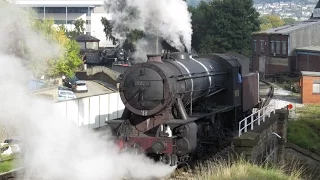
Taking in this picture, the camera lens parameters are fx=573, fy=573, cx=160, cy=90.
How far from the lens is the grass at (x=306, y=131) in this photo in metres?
26.8

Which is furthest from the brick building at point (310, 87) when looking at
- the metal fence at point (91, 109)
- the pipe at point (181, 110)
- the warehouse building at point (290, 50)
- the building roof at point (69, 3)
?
the building roof at point (69, 3)

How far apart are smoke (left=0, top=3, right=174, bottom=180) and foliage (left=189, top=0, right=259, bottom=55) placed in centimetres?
5235

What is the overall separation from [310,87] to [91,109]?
51.9 ft

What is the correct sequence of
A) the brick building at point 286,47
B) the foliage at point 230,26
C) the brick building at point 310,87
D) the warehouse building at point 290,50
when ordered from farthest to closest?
the foliage at point 230,26
the brick building at point 286,47
the warehouse building at point 290,50
the brick building at point 310,87

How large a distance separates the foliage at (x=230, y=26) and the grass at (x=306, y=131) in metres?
37.3

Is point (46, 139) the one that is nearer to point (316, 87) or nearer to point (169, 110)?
point (169, 110)

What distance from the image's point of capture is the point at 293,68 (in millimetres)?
53875

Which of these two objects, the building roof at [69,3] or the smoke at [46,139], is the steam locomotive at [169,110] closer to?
the smoke at [46,139]

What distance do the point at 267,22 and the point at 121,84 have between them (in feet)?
453

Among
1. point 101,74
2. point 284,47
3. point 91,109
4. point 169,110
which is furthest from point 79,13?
point 169,110

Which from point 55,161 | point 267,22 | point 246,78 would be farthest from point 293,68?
point 267,22

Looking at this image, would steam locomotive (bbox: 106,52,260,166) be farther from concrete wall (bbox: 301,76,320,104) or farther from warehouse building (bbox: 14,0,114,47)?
warehouse building (bbox: 14,0,114,47)

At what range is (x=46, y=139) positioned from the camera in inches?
629

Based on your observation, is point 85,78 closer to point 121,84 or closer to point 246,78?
point 246,78
